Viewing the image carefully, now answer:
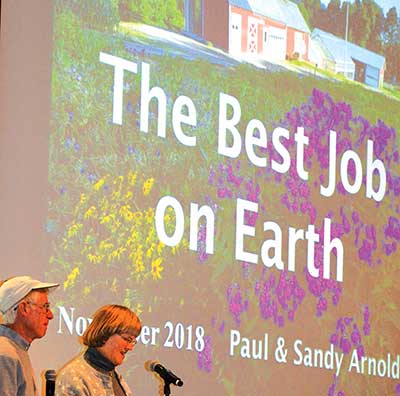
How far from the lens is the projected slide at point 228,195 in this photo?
197 inches

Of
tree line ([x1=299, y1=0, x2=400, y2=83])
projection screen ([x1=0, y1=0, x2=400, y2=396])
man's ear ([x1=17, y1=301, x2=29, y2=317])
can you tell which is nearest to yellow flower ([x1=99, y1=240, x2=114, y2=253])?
projection screen ([x1=0, y1=0, x2=400, y2=396])

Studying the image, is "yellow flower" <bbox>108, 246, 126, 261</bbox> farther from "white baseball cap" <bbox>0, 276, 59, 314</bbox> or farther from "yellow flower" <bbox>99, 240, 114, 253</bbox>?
"white baseball cap" <bbox>0, 276, 59, 314</bbox>

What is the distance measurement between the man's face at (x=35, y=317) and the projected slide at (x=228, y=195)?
111 centimetres

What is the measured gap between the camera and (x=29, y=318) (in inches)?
144

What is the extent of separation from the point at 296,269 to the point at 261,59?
103 centimetres

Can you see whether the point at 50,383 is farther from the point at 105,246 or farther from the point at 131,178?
the point at 131,178

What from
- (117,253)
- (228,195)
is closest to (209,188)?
(228,195)

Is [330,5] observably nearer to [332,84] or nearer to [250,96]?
[332,84]

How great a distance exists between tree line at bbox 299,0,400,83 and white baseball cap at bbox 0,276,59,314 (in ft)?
9.63

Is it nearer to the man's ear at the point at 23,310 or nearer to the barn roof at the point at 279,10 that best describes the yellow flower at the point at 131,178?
the barn roof at the point at 279,10

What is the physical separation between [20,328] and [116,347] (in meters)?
0.44

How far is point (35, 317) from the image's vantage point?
3668mm

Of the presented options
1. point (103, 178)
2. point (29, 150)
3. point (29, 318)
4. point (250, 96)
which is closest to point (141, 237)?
point (103, 178)

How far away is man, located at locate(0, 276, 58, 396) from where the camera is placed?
3.50 m
